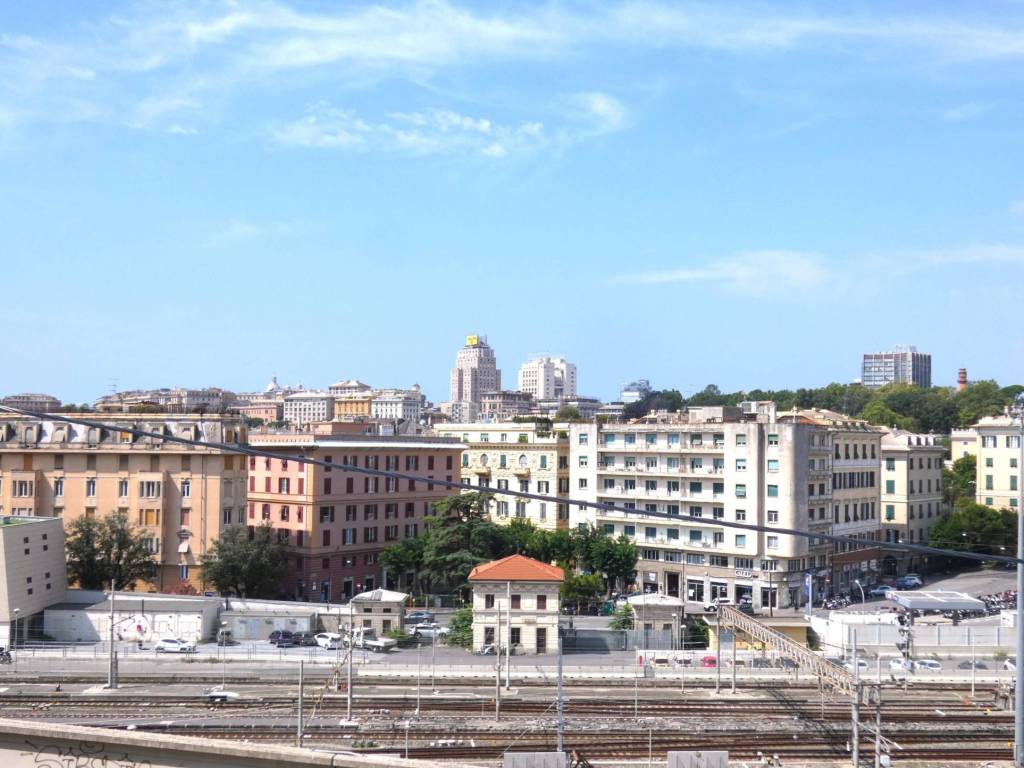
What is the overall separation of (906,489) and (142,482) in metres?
39.8

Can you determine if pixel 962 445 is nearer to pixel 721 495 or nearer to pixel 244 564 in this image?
pixel 721 495

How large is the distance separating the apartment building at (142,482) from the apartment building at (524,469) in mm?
16355

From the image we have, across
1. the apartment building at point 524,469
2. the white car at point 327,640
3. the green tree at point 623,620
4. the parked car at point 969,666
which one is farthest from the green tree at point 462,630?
the apartment building at point 524,469

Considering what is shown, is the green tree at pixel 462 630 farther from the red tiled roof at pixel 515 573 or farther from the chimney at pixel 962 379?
the chimney at pixel 962 379

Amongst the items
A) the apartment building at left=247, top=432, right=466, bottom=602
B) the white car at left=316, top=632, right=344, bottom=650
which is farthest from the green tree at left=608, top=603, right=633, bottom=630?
the apartment building at left=247, top=432, right=466, bottom=602

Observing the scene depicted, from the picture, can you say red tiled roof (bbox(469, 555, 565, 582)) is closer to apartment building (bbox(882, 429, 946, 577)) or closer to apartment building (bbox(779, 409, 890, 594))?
apartment building (bbox(779, 409, 890, 594))

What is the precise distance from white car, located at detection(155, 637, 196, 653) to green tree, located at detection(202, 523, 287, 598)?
6.99 meters

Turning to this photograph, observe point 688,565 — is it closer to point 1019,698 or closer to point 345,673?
point 345,673

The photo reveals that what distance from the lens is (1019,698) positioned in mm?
17766

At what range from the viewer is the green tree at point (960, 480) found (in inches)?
2682

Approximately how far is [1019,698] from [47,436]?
134 feet

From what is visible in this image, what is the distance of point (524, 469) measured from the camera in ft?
202

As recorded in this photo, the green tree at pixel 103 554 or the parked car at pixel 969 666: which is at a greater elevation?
the green tree at pixel 103 554

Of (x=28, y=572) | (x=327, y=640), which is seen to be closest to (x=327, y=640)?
(x=327, y=640)
